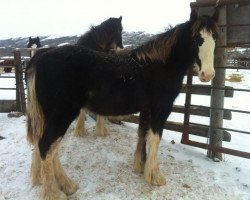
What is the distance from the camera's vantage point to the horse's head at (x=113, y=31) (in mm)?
5859

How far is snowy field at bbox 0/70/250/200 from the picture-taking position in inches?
142

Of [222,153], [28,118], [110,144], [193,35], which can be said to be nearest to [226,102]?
[222,153]

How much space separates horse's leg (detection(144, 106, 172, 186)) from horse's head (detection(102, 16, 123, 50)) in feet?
8.46

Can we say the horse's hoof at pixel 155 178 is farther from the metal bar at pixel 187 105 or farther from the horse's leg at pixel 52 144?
the metal bar at pixel 187 105

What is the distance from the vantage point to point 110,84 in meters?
3.47

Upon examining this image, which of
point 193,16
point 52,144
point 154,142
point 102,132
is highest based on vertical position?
point 193,16

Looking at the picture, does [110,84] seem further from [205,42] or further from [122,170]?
[122,170]

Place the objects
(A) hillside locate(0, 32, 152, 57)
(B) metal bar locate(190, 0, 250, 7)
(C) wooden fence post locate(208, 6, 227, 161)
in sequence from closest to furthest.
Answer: (B) metal bar locate(190, 0, 250, 7), (C) wooden fence post locate(208, 6, 227, 161), (A) hillside locate(0, 32, 152, 57)

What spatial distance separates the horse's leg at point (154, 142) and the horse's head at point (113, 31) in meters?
2.58

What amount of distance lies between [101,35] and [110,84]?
2526 millimetres

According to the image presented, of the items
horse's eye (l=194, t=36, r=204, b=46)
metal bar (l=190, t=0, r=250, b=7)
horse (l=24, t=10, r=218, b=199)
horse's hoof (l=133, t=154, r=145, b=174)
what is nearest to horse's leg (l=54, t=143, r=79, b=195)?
horse (l=24, t=10, r=218, b=199)

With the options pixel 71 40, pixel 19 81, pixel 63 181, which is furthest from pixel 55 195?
pixel 71 40

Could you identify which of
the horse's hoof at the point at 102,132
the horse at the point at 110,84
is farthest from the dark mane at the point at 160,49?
the horse's hoof at the point at 102,132

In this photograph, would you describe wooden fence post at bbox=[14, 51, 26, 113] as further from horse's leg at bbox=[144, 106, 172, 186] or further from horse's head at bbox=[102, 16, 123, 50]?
horse's leg at bbox=[144, 106, 172, 186]
